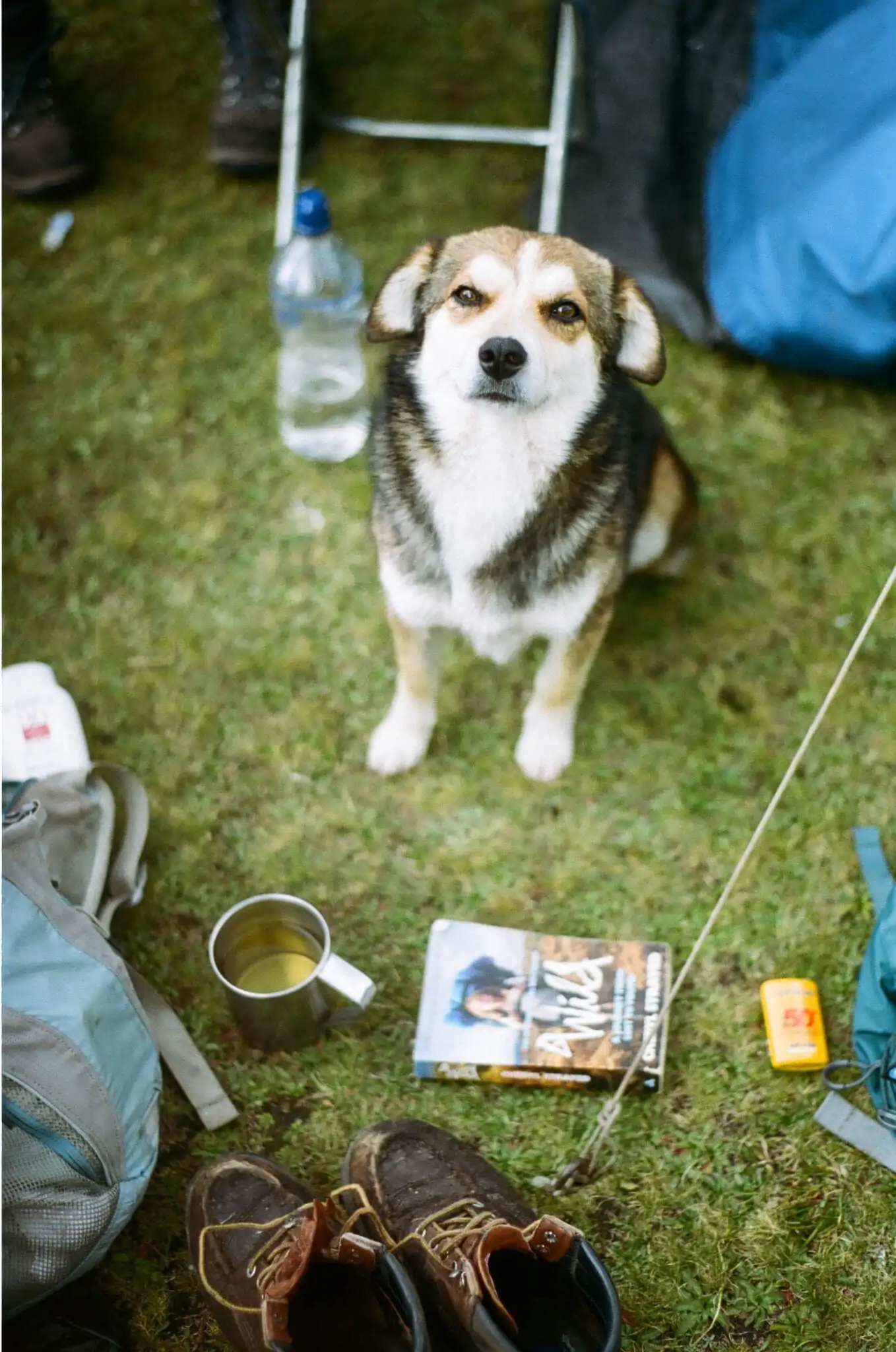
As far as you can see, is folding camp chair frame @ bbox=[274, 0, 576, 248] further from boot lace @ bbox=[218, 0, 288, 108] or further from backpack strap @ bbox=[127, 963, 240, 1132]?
backpack strap @ bbox=[127, 963, 240, 1132]

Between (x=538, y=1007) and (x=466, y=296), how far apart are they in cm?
117

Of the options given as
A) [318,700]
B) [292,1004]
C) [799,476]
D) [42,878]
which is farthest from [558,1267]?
[799,476]

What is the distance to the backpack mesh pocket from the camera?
1.58 meters

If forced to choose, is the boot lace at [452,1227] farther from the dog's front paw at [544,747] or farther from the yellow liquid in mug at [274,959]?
the dog's front paw at [544,747]

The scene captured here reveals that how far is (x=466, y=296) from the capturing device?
1.80 m

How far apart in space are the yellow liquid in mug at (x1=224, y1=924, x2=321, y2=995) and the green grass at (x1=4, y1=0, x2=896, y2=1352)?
12 cm

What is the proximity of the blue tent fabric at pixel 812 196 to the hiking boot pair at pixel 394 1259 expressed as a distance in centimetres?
193

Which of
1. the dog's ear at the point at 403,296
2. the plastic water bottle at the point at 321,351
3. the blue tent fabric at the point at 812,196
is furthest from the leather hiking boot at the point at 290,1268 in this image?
the blue tent fabric at the point at 812,196

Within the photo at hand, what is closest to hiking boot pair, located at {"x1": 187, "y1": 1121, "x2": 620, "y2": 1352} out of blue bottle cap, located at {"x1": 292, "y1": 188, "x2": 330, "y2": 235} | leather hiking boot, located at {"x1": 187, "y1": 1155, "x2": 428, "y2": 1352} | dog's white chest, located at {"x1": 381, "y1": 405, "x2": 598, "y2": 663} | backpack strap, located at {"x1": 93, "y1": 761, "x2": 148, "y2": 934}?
leather hiking boot, located at {"x1": 187, "y1": 1155, "x2": 428, "y2": 1352}

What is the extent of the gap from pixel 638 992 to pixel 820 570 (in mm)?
1110

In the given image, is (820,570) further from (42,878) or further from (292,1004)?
(42,878)

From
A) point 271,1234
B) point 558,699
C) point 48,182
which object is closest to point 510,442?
point 558,699

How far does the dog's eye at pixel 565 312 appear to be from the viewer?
1780 mm

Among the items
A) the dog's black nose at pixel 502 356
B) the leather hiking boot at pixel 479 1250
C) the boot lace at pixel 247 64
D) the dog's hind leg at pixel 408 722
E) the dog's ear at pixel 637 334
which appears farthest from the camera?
the boot lace at pixel 247 64
